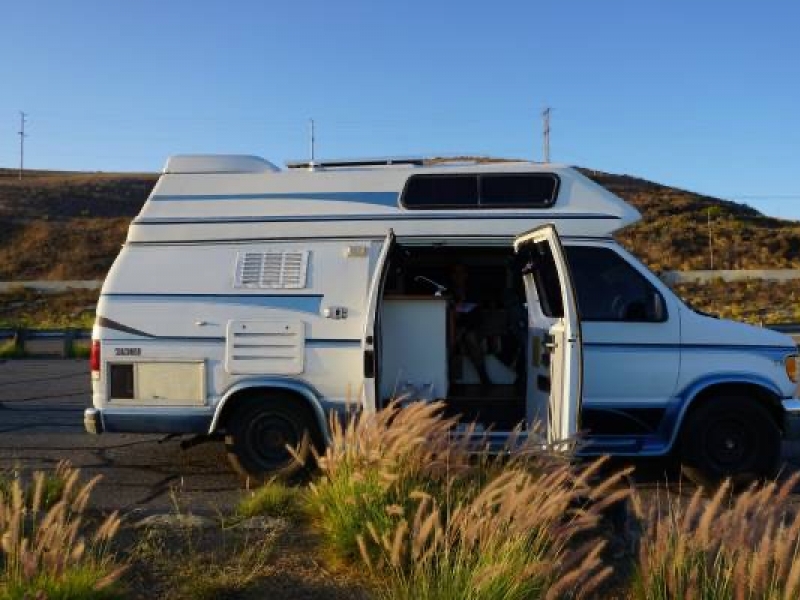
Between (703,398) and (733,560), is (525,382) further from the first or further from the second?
(733,560)

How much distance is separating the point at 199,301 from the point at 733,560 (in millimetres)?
5274

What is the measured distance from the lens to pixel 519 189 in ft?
25.3

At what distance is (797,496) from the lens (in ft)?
24.6

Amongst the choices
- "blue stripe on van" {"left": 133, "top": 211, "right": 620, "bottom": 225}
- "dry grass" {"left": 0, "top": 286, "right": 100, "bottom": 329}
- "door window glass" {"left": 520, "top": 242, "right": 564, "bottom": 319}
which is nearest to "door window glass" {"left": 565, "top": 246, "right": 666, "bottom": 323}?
"door window glass" {"left": 520, "top": 242, "right": 564, "bottom": 319}

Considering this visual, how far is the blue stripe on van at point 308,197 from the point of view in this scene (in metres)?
7.77

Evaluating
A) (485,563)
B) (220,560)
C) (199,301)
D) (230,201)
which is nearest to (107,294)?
(199,301)

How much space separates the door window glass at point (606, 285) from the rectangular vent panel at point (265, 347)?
2.58 meters

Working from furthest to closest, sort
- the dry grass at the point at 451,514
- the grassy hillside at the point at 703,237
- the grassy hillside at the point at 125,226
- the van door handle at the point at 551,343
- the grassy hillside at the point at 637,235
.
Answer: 1. the grassy hillside at the point at 125,226
2. the grassy hillside at the point at 703,237
3. the grassy hillside at the point at 637,235
4. the van door handle at the point at 551,343
5. the dry grass at the point at 451,514

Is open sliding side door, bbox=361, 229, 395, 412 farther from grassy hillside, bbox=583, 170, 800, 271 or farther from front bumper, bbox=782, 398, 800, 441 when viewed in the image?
grassy hillside, bbox=583, 170, 800, 271

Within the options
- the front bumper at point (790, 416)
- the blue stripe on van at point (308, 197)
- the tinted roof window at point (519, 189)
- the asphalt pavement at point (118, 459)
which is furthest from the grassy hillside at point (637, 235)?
the blue stripe on van at point (308, 197)

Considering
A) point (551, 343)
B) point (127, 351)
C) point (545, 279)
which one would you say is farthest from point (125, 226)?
point (551, 343)

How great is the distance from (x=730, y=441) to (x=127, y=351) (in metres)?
5.53

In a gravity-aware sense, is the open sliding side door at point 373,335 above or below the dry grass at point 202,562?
above

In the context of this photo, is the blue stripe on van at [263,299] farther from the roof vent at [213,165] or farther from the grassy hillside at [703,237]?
the grassy hillside at [703,237]
